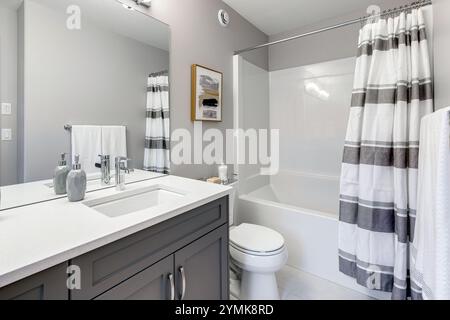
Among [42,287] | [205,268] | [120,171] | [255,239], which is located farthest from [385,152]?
[42,287]

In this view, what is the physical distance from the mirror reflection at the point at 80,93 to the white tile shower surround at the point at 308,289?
4.26 feet

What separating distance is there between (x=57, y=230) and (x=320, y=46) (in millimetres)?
2744

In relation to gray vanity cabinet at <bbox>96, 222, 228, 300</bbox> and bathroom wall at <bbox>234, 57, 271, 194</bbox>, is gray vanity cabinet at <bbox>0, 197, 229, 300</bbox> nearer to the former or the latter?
gray vanity cabinet at <bbox>96, 222, 228, 300</bbox>

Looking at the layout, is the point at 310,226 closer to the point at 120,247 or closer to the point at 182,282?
the point at 182,282

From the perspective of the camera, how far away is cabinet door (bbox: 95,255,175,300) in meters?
0.74

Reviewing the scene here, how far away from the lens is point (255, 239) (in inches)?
59.2

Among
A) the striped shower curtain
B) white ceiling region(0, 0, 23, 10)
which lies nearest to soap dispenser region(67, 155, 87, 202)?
white ceiling region(0, 0, 23, 10)

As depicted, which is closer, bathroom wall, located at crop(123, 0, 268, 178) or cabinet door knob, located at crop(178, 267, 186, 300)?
cabinet door knob, located at crop(178, 267, 186, 300)

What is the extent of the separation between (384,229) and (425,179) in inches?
27.1

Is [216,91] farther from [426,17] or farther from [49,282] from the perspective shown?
[49,282]

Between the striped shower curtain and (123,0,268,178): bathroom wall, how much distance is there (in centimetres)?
108

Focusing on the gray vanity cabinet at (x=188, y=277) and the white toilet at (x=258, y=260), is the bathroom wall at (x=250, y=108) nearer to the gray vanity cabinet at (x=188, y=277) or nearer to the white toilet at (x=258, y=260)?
the white toilet at (x=258, y=260)

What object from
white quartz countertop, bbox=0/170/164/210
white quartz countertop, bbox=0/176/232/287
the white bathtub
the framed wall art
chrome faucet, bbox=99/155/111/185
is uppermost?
the framed wall art
